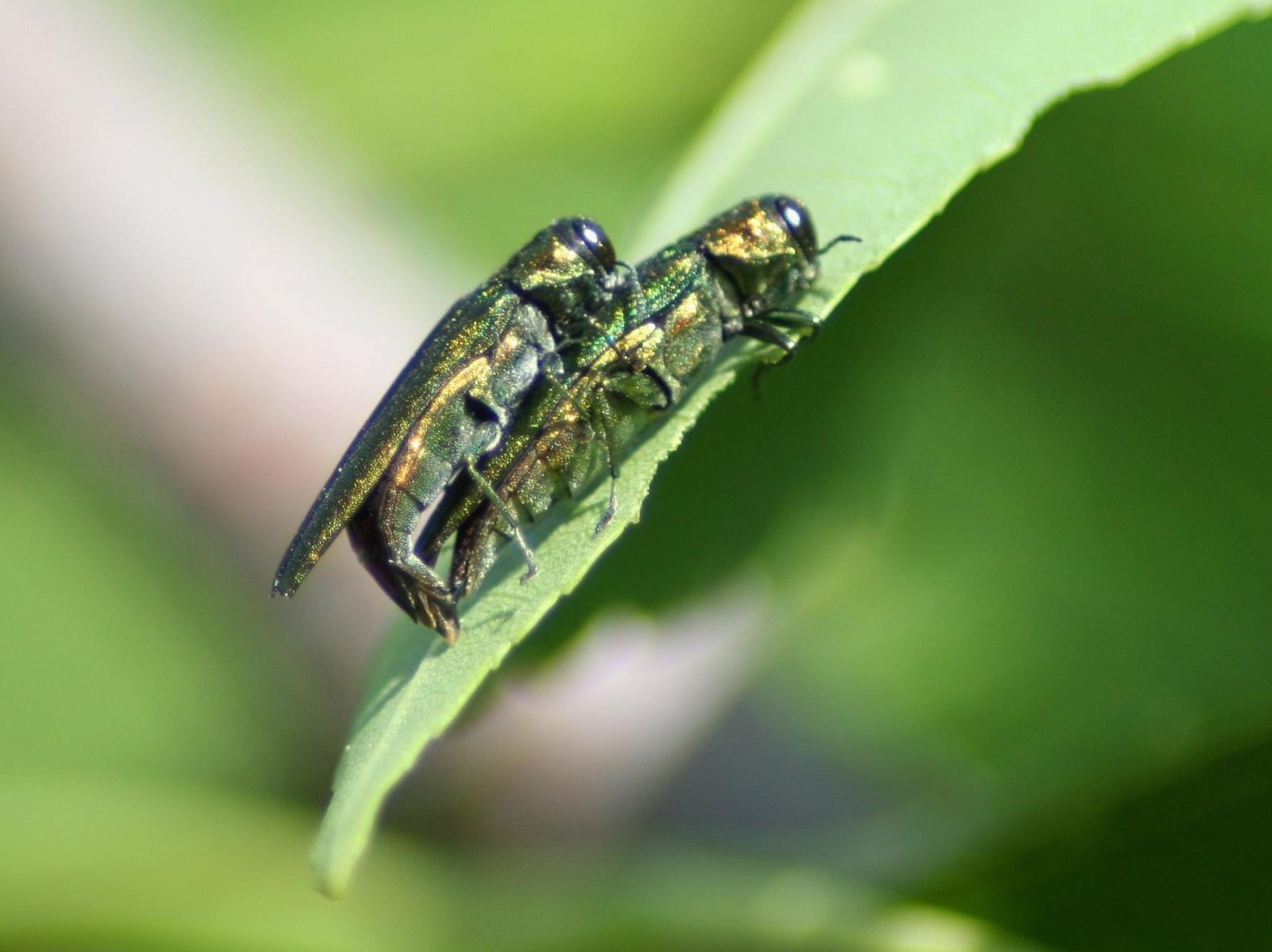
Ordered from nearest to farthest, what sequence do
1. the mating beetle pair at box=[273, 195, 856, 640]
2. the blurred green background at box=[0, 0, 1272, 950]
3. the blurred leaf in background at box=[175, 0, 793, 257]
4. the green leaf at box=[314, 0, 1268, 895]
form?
the green leaf at box=[314, 0, 1268, 895] → the blurred green background at box=[0, 0, 1272, 950] → the mating beetle pair at box=[273, 195, 856, 640] → the blurred leaf in background at box=[175, 0, 793, 257]

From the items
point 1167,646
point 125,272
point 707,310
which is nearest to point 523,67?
point 125,272

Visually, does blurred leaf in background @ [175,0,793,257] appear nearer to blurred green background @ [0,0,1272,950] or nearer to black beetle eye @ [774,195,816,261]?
black beetle eye @ [774,195,816,261]

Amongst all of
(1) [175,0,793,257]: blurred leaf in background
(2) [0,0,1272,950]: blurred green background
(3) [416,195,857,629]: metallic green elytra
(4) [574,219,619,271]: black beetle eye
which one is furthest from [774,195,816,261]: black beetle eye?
(1) [175,0,793,257]: blurred leaf in background

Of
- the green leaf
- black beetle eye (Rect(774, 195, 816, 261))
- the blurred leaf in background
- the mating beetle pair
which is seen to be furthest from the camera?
the blurred leaf in background

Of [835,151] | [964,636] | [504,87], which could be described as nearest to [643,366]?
[835,151]

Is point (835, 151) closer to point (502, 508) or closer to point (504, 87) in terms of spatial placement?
point (502, 508)

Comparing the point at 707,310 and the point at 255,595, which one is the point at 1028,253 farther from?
the point at 255,595

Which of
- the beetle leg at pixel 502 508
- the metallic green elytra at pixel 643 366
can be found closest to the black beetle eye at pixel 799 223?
the metallic green elytra at pixel 643 366

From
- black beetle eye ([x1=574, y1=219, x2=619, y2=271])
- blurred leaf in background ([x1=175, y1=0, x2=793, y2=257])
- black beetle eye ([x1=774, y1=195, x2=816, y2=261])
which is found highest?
black beetle eye ([x1=774, y1=195, x2=816, y2=261])

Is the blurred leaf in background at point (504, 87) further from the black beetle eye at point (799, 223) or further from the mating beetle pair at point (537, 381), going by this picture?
the black beetle eye at point (799, 223)
